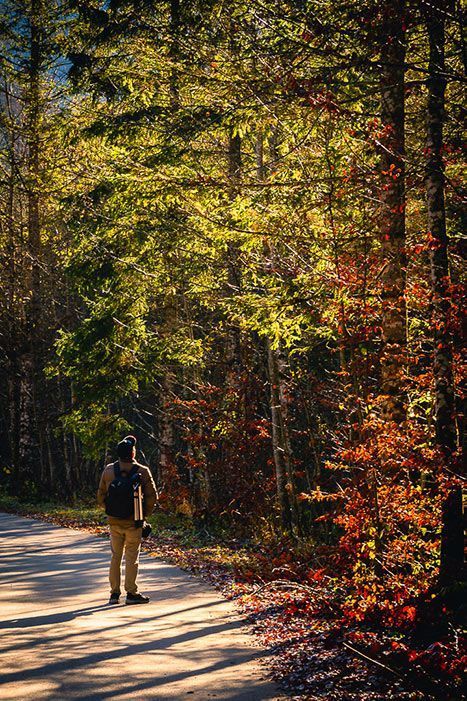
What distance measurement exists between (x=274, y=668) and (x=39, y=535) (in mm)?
12831

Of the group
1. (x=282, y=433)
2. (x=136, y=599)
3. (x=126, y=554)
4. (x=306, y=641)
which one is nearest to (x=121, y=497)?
(x=126, y=554)

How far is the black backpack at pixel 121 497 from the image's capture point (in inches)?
426

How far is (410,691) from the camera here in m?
6.56

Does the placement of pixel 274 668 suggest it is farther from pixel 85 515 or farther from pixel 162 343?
pixel 85 515

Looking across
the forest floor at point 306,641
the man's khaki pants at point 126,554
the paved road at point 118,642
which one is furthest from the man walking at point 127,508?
the forest floor at point 306,641

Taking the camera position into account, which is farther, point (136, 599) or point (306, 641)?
point (136, 599)

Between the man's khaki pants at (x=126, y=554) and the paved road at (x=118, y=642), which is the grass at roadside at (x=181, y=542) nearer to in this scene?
the paved road at (x=118, y=642)

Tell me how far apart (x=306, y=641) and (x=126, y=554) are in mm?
3381

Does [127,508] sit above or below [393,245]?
below

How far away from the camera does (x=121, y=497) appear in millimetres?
10828

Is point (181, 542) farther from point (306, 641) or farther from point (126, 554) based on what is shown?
point (306, 641)

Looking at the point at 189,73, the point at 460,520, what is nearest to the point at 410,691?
the point at 460,520

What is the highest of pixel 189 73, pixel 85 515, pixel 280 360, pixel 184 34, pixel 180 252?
pixel 184 34

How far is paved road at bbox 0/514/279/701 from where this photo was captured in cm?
676
